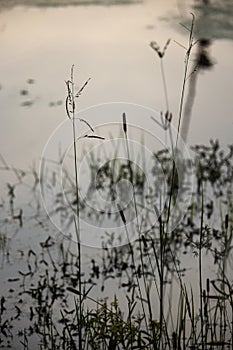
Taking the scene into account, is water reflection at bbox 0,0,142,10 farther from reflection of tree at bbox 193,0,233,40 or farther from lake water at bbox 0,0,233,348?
reflection of tree at bbox 193,0,233,40

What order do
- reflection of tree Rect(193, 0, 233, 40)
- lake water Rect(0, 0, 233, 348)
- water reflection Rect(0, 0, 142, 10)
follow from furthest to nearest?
→ water reflection Rect(0, 0, 142, 10) < reflection of tree Rect(193, 0, 233, 40) < lake water Rect(0, 0, 233, 348)

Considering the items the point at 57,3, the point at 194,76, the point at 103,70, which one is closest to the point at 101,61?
the point at 103,70

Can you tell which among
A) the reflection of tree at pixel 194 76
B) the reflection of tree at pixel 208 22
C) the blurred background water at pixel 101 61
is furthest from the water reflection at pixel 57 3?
the reflection of tree at pixel 194 76

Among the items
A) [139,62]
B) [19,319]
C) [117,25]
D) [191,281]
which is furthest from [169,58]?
[19,319]

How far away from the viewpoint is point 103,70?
4254 mm

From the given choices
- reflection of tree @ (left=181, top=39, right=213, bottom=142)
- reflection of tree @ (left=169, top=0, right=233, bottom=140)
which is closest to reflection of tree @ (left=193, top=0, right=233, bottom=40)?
reflection of tree @ (left=169, top=0, right=233, bottom=140)

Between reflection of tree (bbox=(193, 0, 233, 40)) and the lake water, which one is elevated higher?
reflection of tree (bbox=(193, 0, 233, 40))

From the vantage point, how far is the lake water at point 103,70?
362 centimetres

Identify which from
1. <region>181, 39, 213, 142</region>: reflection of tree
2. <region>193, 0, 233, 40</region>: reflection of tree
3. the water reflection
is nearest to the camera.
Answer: <region>181, 39, 213, 142</region>: reflection of tree

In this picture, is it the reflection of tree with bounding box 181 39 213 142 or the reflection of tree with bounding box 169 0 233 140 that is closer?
the reflection of tree with bounding box 181 39 213 142

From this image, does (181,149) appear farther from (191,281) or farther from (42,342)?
(42,342)

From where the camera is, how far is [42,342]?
2350 millimetres

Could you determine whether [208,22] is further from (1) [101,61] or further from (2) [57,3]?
(2) [57,3]

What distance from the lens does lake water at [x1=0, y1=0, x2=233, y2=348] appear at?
3623 millimetres
